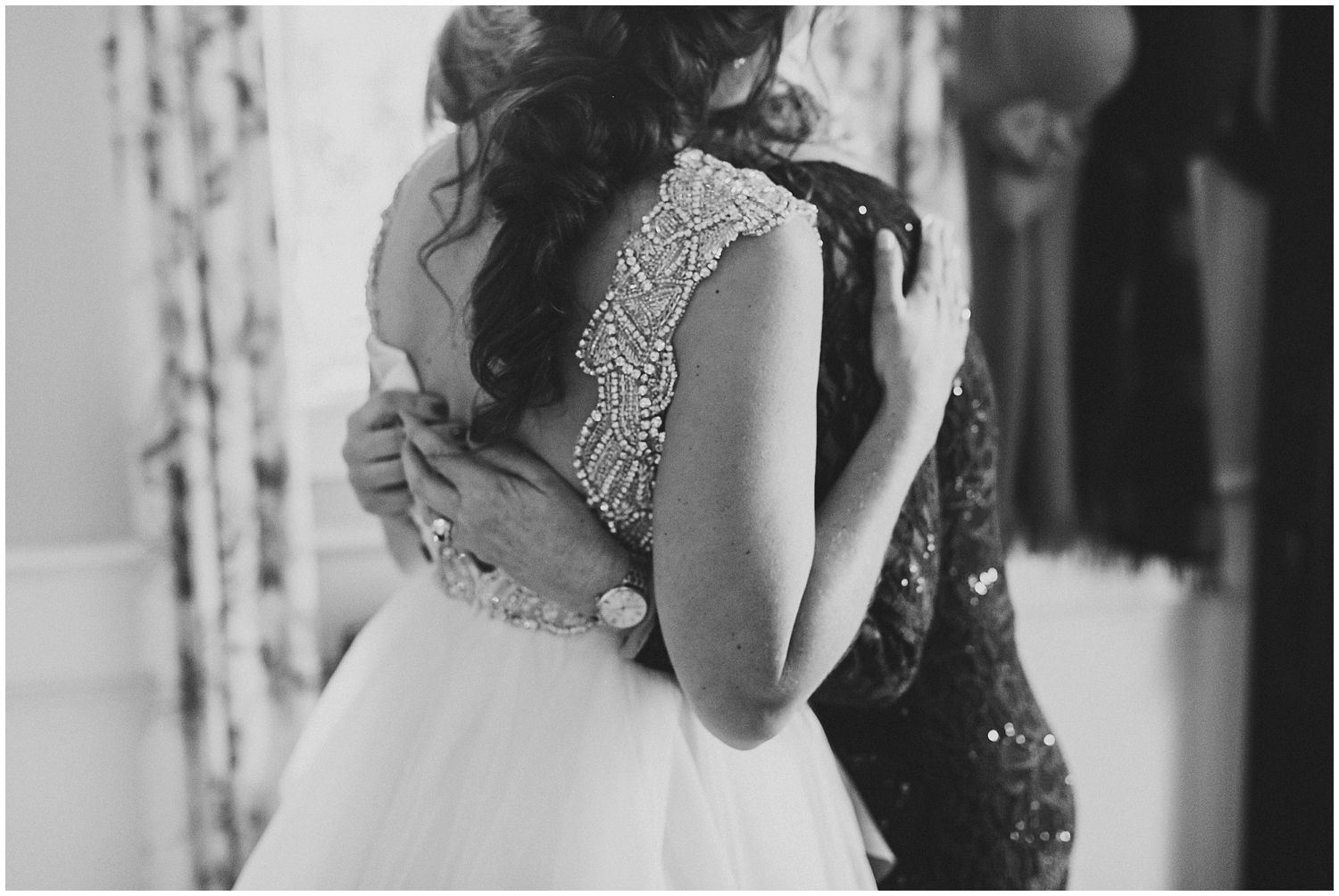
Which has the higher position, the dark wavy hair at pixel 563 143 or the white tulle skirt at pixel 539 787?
the dark wavy hair at pixel 563 143

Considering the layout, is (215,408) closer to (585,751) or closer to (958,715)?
(585,751)

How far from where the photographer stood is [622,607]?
0.73 meters

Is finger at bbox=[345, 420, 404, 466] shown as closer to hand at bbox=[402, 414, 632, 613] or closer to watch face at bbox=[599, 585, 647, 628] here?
hand at bbox=[402, 414, 632, 613]

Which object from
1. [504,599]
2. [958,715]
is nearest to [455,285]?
[504,599]

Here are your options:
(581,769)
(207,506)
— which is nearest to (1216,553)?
(581,769)

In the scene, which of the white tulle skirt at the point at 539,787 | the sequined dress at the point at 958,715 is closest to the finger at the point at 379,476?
the white tulle skirt at the point at 539,787

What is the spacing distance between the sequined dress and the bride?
0.18ft

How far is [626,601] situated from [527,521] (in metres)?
0.09

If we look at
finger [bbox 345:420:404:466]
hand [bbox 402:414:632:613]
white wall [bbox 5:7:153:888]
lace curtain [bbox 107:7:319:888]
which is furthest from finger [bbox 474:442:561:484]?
white wall [bbox 5:7:153:888]

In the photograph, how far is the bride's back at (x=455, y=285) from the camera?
667mm

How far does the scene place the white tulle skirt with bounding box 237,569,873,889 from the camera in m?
0.74

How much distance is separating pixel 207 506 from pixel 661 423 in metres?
1.15

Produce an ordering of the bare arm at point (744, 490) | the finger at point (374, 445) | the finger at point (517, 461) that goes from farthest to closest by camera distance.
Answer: the finger at point (374, 445) < the finger at point (517, 461) < the bare arm at point (744, 490)

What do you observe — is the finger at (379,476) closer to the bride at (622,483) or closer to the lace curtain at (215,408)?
the bride at (622,483)
